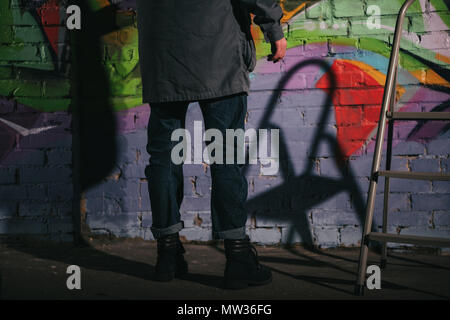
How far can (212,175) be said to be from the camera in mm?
2035

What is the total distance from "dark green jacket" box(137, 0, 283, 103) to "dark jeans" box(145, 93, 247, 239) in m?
0.08

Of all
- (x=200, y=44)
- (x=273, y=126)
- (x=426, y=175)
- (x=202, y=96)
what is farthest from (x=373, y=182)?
(x=273, y=126)

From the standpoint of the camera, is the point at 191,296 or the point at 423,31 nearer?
the point at 191,296

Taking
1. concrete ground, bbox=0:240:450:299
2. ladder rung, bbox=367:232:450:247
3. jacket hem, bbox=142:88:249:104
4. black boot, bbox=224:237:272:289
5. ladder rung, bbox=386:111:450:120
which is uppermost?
jacket hem, bbox=142:88:249:104

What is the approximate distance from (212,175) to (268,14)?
0.67 metres

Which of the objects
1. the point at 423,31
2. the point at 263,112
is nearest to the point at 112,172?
the point at 263,112

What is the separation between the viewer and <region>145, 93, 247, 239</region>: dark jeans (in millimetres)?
2002

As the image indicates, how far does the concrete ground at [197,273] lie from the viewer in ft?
6.47

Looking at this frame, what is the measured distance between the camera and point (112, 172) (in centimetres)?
302

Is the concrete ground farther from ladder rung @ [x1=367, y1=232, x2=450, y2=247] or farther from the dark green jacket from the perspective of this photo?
the dark green jacket

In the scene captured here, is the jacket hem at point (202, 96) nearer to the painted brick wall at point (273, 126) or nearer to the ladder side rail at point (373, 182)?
the ladder side rail at point (373, 182)

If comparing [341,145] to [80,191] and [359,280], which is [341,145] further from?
[80,191]

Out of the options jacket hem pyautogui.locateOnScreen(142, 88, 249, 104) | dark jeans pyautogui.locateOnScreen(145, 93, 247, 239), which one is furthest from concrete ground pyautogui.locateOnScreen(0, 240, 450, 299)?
jacket hem pyautogui.locateOnScreen(142, 88, 249, 104)
